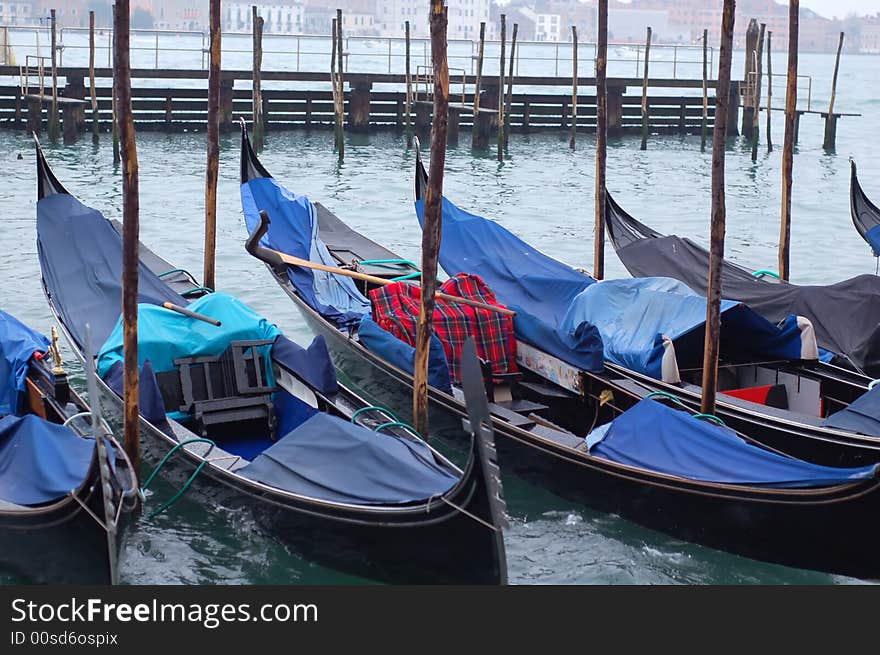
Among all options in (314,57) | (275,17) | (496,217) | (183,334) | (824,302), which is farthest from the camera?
(275,17)

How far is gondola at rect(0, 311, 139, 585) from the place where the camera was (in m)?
3.87

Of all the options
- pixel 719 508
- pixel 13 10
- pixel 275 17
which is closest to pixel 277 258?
pixel 719 508

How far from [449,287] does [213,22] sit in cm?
258

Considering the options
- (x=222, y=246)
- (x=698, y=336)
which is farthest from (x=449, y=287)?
(x=222, y=246)

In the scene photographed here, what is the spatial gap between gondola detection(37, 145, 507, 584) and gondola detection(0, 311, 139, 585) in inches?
17.6

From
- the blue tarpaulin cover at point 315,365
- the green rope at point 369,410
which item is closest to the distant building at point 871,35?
the blue tarpaulin cover at point 315,365

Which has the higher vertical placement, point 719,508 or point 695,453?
point 695,453

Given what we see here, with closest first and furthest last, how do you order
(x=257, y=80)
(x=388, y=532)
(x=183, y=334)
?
(x=388, y=532) → (x=183, y=334) → (x=257, y=80)

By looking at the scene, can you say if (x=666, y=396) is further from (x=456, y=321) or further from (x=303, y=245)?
(x=303, y=245)

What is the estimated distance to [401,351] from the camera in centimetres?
576

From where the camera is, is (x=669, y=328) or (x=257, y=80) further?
(x=257, y=80)

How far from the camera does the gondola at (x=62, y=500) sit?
152 inches

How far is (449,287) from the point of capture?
6000 millimetres

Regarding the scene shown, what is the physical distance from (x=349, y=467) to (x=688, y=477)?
4.13 ft
